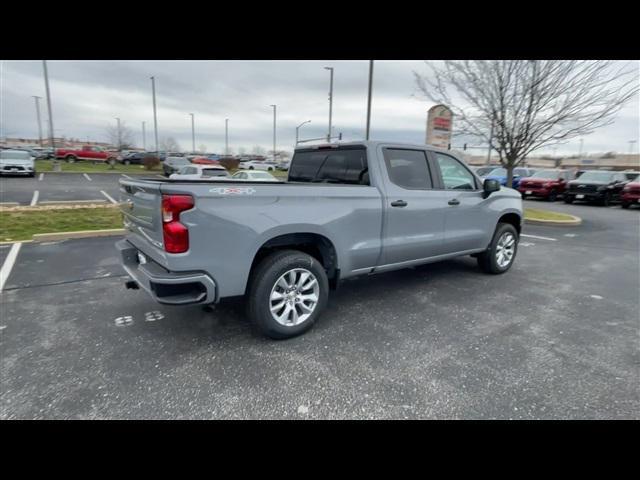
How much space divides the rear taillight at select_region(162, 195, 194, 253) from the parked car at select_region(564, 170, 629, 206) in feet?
65.1

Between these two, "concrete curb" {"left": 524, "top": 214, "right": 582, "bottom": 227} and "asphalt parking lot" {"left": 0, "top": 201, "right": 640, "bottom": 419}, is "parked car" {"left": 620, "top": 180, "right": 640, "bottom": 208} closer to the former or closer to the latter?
"concrete curb" {"left": 524, "top": 214, "right": 582, "bottom": 227}

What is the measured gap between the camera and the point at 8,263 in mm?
5414

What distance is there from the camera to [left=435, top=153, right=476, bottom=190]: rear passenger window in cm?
466

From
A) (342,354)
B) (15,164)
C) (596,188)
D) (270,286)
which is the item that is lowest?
(342,354)

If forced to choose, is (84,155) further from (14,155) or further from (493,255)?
(493,255)

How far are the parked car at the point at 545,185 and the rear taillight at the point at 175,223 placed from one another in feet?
64.6

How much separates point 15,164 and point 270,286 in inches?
968

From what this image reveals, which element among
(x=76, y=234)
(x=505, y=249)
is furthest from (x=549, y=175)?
(x=76, y=234)

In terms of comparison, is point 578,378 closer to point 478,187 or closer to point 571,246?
point 478,187

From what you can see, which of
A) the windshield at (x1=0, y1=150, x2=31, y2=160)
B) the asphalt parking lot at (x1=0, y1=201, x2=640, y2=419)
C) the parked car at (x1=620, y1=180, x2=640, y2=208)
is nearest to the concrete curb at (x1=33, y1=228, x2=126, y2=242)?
the asphalt parking lot at (x1=0, y1=201, x2=640, y2=419)

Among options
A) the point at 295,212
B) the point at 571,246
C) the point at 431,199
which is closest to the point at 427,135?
the point at 571,246

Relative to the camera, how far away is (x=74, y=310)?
389 centimetres
